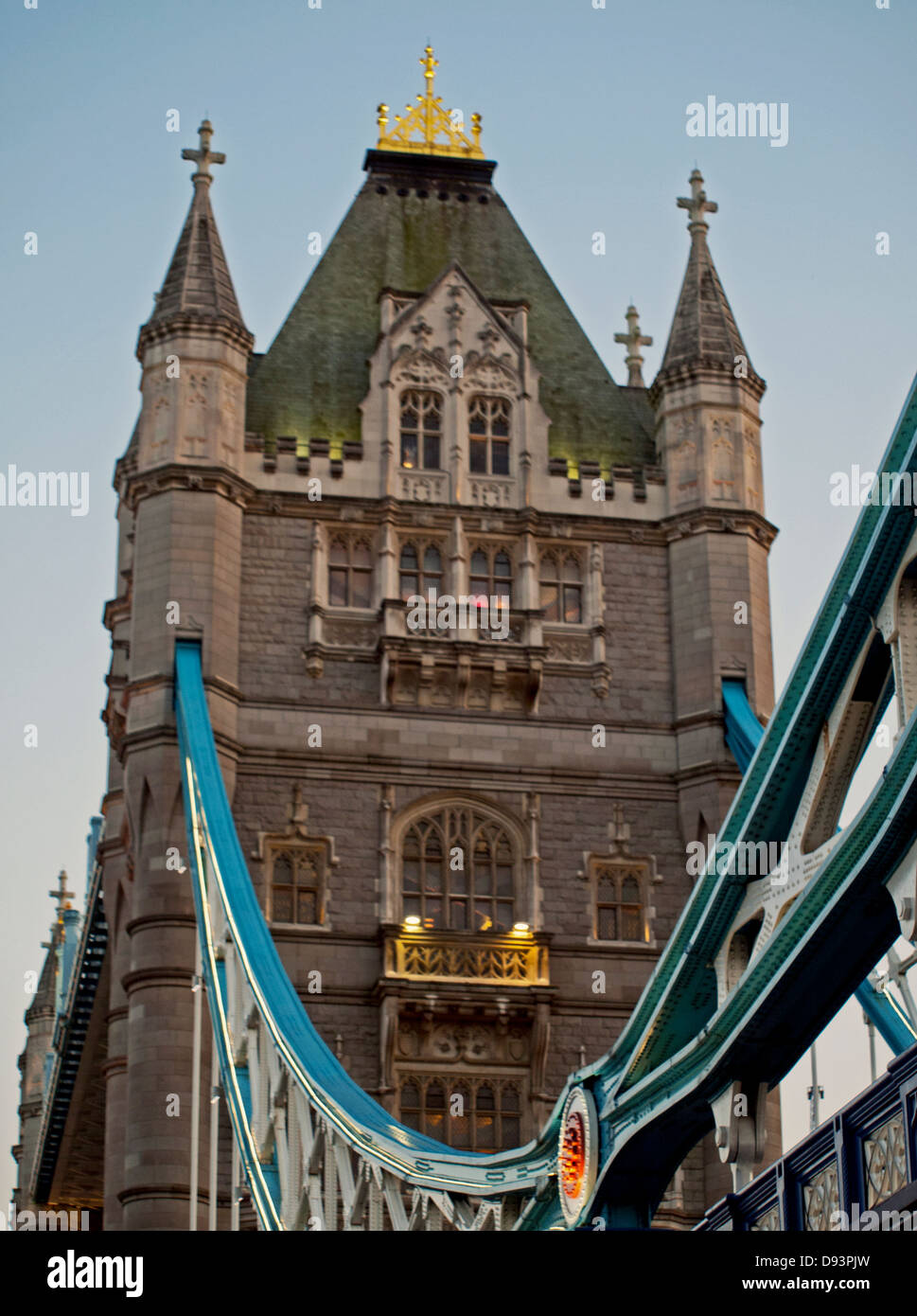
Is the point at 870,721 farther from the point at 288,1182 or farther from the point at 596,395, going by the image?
the point at 596,395

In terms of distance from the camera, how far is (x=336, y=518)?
1544 inches

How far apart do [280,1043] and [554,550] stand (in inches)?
477

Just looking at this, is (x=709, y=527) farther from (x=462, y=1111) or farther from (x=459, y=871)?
(x=462, y=1111)

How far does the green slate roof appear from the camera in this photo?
134 ft

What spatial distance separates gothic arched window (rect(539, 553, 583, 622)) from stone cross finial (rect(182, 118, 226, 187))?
8839 millimetres

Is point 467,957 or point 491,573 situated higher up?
point 491,573

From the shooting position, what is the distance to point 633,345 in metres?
50.0

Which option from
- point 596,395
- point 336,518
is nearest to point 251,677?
point 336,518

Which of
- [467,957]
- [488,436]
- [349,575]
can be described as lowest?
[467,957]

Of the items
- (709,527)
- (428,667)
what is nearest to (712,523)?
(709,527)

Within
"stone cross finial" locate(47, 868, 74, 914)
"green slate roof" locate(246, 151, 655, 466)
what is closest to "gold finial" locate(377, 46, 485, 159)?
"green slate roof" locate(246, 151, 655, 466)

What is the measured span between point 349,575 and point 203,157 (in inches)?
319
